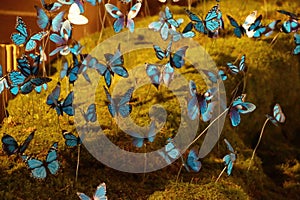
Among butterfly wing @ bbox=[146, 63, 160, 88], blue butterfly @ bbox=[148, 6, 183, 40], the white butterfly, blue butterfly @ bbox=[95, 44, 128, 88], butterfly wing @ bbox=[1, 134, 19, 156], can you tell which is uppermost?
the white butterfly

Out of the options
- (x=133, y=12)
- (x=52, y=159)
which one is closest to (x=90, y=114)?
(x=52, y=159)

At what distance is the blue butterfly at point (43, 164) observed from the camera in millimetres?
1259

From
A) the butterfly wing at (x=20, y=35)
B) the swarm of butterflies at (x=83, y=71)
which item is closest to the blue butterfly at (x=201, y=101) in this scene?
the swarm of butterflies at (x=83, y=71)

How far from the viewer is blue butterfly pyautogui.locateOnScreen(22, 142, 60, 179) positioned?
126 cm

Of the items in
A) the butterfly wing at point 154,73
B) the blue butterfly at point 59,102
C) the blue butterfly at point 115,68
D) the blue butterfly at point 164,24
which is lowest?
the blue butterfly at point 59,102

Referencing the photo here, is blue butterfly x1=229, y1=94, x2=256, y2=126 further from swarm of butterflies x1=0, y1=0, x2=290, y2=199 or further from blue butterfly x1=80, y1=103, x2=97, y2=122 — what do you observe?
blue butterfly x1=80, y1=103, x2=97, y2=122

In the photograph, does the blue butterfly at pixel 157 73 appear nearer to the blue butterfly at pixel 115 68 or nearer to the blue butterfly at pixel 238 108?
the blue butterfly at pixel 115 68

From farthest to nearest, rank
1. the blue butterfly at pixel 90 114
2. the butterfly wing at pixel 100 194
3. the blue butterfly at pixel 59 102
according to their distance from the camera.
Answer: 1. the blue butterfly at pixel 90 114
2. the blue butterfly at pixel 59 102
3. the butterfly wing at pixel 100 194

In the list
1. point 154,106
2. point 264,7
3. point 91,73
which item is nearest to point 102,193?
point 154,106

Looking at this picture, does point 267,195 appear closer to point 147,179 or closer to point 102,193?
point 147,179

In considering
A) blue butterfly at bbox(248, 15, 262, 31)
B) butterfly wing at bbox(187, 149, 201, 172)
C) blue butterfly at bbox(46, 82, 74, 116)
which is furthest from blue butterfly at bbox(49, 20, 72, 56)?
blue butterfly at bbox(248, 15, 262, 31)

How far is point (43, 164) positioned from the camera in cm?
130

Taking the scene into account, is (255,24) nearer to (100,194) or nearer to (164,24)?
(164,24)

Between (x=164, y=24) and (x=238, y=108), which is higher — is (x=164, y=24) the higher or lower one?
the higher one
